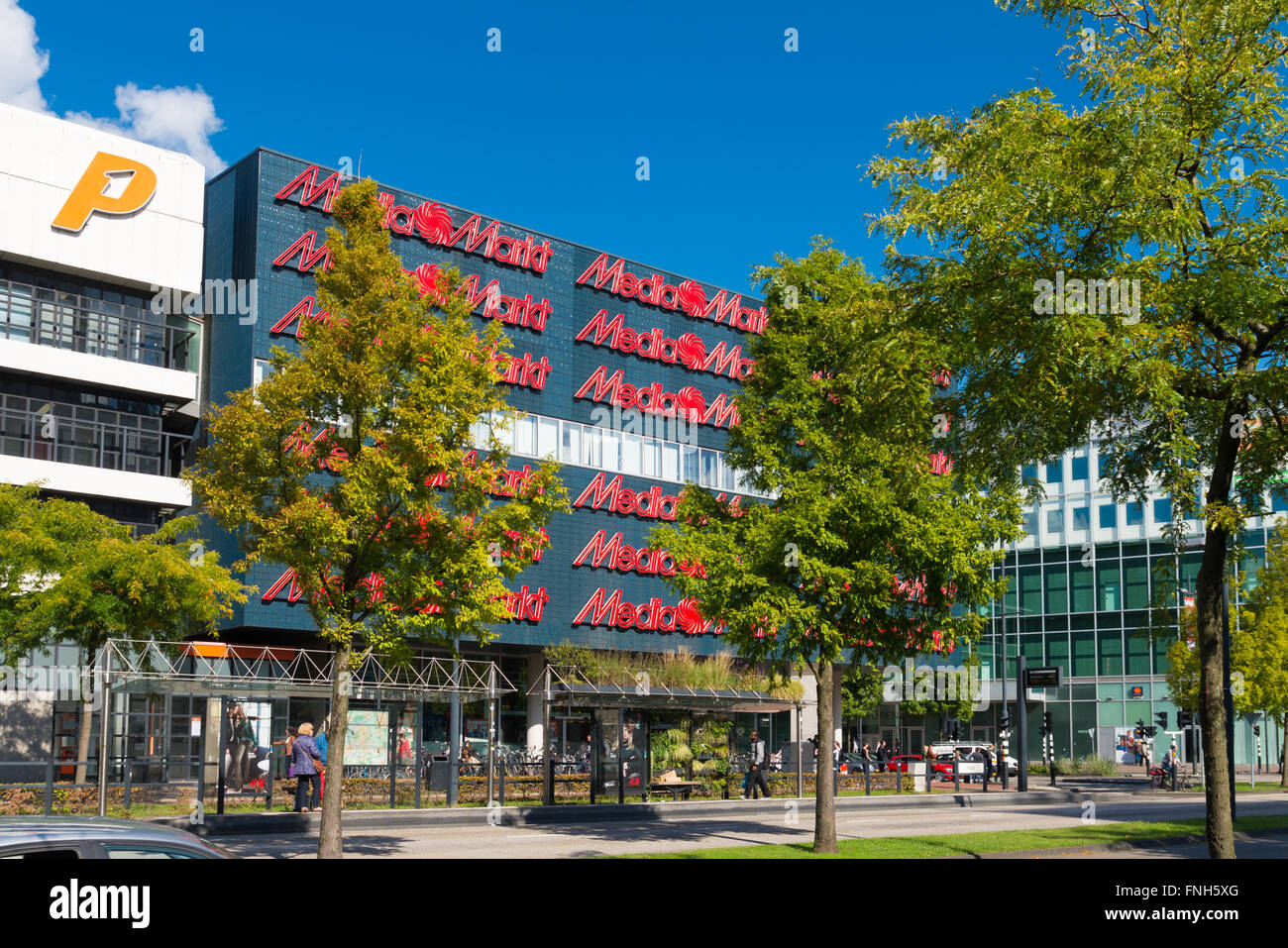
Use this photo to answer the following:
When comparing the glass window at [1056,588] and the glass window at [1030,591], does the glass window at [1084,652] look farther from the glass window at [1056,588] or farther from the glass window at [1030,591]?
the glass window at [1030,591]

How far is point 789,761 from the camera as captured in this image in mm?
39969

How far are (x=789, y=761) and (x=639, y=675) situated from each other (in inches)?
253

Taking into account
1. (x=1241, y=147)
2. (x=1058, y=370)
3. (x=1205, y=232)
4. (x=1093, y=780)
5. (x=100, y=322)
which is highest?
(x=100, y=322)

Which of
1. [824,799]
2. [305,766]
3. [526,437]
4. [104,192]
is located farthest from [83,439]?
[824,799]

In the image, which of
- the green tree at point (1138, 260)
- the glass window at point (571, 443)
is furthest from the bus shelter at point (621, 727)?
the glass window at point (571, 443)

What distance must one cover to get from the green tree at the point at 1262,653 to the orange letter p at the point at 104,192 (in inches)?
1580

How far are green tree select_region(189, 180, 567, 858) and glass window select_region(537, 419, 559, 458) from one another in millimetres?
31727

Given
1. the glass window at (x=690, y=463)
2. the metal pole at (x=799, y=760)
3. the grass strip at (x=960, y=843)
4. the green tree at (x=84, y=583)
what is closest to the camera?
the grass strip at (x=960, y=843)

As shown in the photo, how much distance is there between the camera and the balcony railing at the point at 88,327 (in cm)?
3869

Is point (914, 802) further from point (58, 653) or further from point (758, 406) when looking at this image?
point (58, 653)

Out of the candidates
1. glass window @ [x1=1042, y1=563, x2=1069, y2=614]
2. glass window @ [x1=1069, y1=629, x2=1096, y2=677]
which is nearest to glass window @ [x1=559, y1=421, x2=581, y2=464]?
glass window @ [x1=1042, y1=563, x2=1069, y2=614]

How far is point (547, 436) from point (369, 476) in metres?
33.9

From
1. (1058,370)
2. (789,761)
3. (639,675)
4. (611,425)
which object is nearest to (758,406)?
(1058,370)

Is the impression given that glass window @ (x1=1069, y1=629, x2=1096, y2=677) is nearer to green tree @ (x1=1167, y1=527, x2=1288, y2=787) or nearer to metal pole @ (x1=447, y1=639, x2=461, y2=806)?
green tree @ (x1=1167, y1=527, x2=1288, y2=787)
